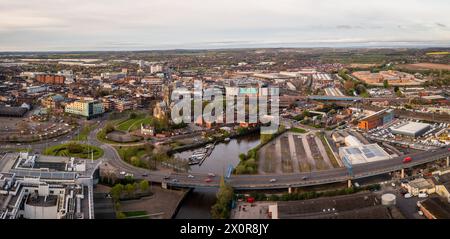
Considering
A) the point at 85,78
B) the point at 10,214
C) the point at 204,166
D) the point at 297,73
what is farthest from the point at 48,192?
the point at 297,73

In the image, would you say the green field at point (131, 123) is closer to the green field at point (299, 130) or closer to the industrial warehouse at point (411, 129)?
the green field at point (299, 130)

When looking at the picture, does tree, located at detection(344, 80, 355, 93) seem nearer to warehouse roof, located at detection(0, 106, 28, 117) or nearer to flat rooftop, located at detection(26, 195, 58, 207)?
warehouse roof, located at detection(0, 106, 28, 117)

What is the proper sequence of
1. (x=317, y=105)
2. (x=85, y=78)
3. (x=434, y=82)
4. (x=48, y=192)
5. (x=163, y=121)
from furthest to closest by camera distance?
(x=85, y=78) < (x=434, y=82) < (x=317, y=105) < (x=163, y=121) < (x=48, y=192)

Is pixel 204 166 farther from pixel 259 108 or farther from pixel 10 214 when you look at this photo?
pixel 259 108

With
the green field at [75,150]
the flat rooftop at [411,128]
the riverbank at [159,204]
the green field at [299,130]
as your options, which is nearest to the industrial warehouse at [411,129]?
the flat rooftop at [411,128]

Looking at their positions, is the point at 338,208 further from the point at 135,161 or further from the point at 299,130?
the point at 299,130

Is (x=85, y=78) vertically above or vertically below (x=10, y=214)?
above
